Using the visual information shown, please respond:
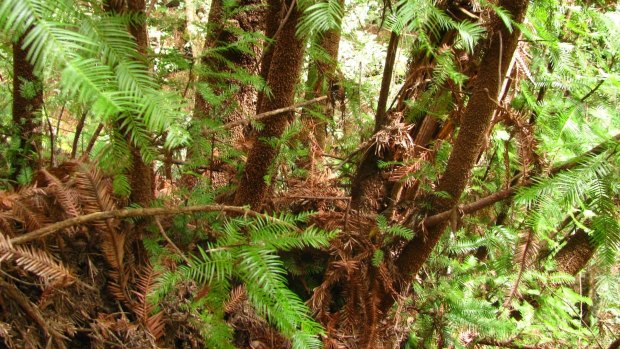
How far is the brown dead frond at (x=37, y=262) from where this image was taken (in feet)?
4.36

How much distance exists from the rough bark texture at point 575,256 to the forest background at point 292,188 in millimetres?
101

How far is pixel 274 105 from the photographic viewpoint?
78.3 inches

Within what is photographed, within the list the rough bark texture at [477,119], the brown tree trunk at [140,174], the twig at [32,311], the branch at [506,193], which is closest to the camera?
the twig at [32,311]

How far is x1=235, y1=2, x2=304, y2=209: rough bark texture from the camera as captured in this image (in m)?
1.86

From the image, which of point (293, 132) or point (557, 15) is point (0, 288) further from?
point (557, 15)

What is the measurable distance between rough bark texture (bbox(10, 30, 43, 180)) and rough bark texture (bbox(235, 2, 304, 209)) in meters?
0.95

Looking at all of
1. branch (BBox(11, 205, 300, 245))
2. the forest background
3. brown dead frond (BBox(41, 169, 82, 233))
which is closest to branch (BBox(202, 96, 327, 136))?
the forest background

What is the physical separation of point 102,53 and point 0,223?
0.92m

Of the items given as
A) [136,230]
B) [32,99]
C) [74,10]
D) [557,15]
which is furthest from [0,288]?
[557,15]

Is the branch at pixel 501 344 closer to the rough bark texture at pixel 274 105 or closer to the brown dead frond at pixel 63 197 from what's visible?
the rough bark texture at pixel 274 105

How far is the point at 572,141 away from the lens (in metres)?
1.91

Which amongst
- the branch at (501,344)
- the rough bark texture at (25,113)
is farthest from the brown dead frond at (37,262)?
the branch at (501,344)

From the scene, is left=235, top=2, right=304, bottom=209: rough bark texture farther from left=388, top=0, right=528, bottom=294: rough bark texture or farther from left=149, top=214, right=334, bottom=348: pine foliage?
left=388, top=0, right=528, bottom=294: rough bark texture

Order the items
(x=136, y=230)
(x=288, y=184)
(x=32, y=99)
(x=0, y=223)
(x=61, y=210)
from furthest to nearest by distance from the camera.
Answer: (x=288, y=184), (x=32, y=99), (x=136, y=230), (x=61, y=210), (x=0, y=223)
